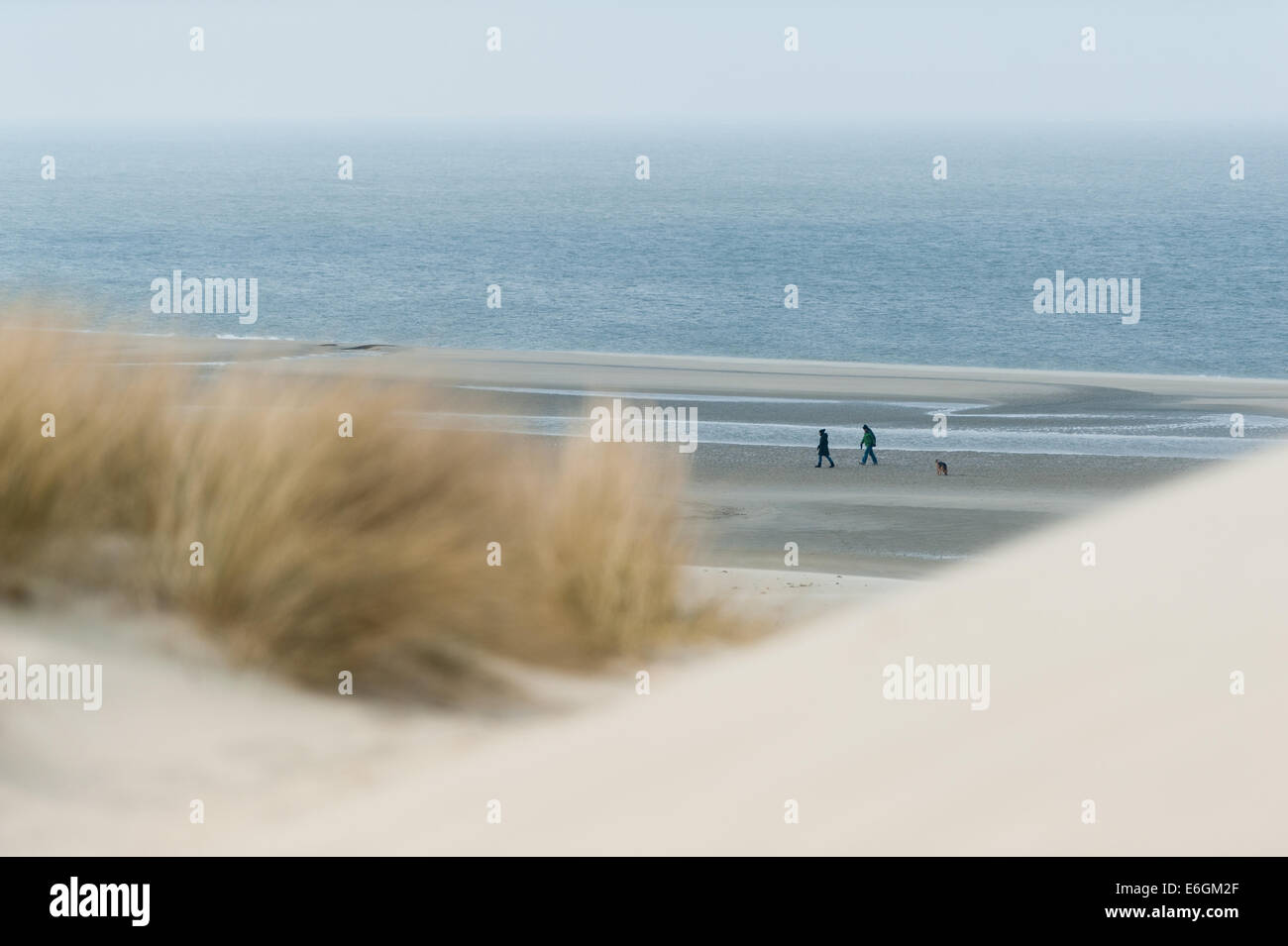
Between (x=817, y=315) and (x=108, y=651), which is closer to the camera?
(x=108, y=651)

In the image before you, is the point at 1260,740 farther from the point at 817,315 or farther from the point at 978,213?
the point at 978,213

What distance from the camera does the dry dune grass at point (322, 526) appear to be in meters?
5.46

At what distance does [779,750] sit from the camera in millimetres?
4754

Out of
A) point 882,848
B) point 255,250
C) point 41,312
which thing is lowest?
point 882,848

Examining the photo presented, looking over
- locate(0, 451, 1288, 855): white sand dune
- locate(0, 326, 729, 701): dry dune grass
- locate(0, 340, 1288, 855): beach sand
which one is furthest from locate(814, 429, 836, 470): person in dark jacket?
locate(0, 451, 1288, 855): white sand dune

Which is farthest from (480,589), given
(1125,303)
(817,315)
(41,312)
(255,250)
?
(255,250)

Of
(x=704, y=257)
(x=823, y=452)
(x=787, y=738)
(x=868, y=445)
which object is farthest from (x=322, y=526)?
(x=704, y=257)

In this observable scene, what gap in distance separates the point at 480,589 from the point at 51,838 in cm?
198

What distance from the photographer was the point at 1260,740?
421 centimetres

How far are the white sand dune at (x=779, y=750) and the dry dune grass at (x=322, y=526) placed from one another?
0.27 m

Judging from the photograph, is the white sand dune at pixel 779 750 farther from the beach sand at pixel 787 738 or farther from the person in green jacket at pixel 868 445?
the person in green jacket at pixel 868 445

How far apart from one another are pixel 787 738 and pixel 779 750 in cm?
11

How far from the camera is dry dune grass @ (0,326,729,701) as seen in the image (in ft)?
17.9

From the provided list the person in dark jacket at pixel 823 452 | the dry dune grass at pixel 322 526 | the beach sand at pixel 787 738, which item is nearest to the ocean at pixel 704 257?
the dry dune grass at pixel 322 526
